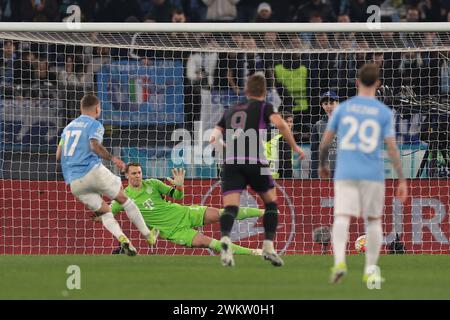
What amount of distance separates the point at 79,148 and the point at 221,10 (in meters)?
7.67

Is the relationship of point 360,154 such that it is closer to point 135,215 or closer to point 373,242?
point 373,242

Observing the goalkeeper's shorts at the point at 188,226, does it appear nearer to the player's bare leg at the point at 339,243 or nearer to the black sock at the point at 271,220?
the black sock at the point at 271,220

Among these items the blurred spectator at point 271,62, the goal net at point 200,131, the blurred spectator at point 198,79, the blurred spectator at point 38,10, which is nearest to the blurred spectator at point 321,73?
the goal net at point 200,131

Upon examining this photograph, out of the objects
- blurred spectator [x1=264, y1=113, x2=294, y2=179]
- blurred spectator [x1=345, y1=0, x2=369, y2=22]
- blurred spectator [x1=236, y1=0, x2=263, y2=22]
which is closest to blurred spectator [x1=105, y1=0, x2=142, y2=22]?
blurred spectator [x1=236, y1=0, x2=263, y2=22]

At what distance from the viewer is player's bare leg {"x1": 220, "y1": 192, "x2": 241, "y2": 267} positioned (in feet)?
37.7

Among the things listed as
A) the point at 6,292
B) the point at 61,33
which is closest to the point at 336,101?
the point at 61,33

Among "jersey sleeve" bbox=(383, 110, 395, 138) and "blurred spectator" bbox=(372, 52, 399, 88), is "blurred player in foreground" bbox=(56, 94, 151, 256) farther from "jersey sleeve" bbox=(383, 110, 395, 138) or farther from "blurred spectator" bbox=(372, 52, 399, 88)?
"blurred spectator" bbox=(372, 52, 399, 88)

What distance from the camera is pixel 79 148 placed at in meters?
13.4

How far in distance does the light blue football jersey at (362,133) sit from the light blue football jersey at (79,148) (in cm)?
427

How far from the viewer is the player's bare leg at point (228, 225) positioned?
11.5 m

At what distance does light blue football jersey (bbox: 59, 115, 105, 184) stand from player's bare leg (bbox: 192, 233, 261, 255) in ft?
6.31

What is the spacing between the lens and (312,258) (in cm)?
1360

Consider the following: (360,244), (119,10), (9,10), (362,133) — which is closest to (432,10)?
(119,10)

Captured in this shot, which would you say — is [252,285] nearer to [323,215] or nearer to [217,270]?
[217,270]
